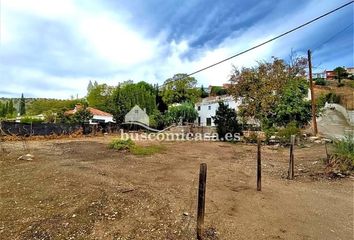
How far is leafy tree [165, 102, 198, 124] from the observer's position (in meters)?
28.5

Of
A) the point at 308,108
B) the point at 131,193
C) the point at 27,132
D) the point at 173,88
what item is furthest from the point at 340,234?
the point at 173,88

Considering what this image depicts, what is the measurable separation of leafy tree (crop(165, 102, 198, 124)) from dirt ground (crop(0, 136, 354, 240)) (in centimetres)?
1960

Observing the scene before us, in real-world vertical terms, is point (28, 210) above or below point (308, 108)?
below

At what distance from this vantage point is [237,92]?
23.6 metres

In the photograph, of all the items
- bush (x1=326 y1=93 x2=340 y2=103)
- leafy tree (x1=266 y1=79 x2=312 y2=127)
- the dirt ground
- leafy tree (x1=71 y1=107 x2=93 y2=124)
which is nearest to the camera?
the dirt ground

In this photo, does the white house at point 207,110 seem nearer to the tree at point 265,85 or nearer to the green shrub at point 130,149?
the tree at point 265,85

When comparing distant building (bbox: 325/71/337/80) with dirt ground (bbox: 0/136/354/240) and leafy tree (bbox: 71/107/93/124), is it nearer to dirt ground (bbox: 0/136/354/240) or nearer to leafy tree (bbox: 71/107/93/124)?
leafy tree (bbox: 71/107/93/124)

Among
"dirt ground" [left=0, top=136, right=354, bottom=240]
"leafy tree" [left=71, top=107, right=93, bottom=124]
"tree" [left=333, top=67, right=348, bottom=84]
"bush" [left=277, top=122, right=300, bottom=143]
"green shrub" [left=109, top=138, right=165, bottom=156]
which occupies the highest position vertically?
"tree" [left=333, top=67, right=348, bottom=84]

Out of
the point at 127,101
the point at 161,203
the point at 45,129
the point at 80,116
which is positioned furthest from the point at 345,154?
the point at 127,101

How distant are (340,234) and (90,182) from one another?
535cm

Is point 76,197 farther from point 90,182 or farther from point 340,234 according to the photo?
point 340,234

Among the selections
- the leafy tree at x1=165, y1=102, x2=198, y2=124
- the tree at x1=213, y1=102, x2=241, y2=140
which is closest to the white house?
the leafy tree at x1=165, y1=102, x2=198, y2=124

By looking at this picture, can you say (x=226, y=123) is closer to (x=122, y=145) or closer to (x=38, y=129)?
(x=122, y=145)

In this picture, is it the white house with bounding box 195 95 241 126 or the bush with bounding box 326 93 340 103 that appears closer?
the bush with bounding box 326 93 340 103
